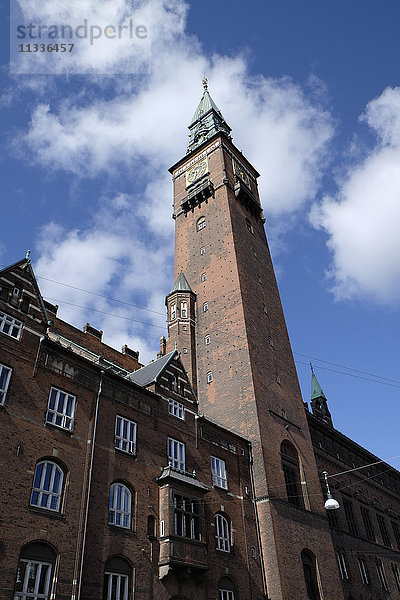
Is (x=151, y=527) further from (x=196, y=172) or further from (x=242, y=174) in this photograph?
(x=242, y=174)

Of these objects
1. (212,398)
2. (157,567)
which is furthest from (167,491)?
(212,398)

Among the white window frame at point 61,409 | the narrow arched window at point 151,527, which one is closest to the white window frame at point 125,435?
the white window frame at point 61,409

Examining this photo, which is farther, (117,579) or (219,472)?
(219,472)

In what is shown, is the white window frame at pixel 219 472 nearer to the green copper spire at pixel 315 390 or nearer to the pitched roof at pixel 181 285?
the pitched roof at pixel 181 285

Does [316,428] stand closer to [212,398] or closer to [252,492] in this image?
[212,398]

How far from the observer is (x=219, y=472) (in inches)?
1235

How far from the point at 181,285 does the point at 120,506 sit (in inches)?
1067

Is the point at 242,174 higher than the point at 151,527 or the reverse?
higher

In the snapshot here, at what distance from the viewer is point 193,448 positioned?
3011cm

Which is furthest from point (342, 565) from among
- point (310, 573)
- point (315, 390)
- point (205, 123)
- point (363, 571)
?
point (205, 123)

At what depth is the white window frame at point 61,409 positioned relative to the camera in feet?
74.2

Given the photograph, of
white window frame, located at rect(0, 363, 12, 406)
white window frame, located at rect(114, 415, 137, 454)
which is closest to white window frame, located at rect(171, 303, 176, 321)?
white window frame, located at rect(114, 415, 137, 454)

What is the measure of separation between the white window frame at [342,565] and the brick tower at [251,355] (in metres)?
4.92

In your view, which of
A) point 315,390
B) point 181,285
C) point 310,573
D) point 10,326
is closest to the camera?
point 10,326
